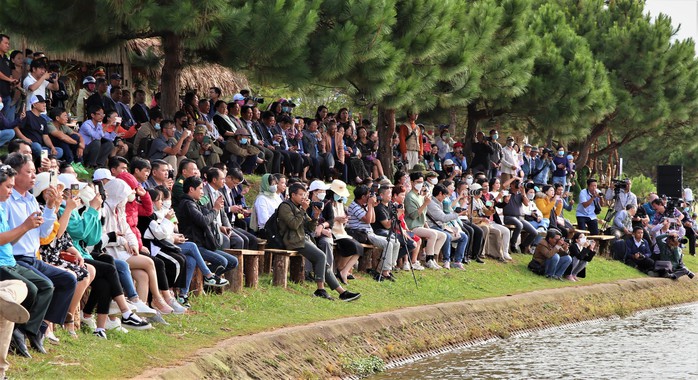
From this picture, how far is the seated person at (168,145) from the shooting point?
15.4 m

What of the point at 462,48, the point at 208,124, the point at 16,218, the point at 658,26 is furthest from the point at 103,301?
the point at 658,26

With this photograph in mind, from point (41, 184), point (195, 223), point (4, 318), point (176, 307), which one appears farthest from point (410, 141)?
point (4, 318)

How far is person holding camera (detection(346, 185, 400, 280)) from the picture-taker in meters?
15.8

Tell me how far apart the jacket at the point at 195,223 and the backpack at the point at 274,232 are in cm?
165

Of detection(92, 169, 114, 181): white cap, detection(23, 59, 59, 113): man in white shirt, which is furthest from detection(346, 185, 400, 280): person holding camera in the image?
detection(92, 169, 114, 181): white cap

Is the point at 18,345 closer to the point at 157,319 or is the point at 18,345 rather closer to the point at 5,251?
the point at 5,251

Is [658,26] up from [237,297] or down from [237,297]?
up

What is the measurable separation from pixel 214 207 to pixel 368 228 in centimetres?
A: 368

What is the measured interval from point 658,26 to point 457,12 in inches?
569

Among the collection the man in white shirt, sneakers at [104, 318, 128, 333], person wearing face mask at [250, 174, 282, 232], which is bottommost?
sneakers at [104, 318, 128, 333]

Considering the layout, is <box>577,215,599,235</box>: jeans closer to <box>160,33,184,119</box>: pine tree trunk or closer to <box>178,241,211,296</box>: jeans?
<box>160,33,184,119</box>: pine tree trunk

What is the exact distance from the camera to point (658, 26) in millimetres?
33719

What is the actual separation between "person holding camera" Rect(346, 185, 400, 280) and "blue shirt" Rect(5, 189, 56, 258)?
7.42 m

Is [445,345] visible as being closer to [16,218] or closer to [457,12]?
[16,218]
